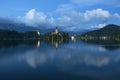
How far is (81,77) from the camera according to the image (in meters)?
28.2

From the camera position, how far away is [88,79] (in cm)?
2688

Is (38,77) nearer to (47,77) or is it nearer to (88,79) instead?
(47,77)

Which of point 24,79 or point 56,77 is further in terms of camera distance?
point 56,77

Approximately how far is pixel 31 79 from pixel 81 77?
21.1 feet

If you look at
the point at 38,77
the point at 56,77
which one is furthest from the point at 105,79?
the point at 38,77

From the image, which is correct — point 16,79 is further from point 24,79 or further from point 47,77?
point 47,77

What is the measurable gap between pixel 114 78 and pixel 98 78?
1.96 m

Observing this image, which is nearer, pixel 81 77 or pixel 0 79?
pixel 0 79

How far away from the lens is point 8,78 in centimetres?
2738

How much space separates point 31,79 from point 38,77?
59.1 inches

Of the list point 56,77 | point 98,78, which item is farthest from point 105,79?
point 56,77

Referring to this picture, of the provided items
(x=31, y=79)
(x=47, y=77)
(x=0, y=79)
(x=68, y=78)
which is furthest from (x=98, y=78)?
(x=0, y=79)

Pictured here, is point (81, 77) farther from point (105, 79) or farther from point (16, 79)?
point (16, 79)

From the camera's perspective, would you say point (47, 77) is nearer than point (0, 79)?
No
